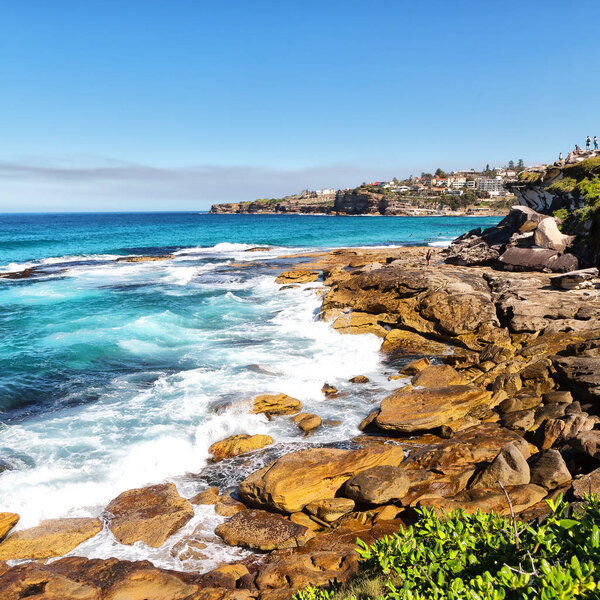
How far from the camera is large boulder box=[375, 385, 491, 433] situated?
12922 mm

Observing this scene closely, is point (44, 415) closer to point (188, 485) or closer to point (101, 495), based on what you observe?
point (101, 495)

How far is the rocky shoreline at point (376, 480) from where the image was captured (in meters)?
8.20

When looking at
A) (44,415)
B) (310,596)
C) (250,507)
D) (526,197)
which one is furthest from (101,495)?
(526,197)

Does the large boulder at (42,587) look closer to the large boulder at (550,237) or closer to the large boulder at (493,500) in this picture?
the large boulder at (493,500)

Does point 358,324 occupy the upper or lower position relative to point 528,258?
lower

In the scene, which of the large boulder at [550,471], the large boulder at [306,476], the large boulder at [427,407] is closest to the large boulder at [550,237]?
the large boulder at [427,407]

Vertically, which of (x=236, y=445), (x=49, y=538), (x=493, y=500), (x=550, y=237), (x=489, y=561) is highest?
(x=550, y=237)

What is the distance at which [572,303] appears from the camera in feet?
63.5

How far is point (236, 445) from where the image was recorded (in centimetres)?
1292

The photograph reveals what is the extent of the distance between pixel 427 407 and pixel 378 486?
428 cm

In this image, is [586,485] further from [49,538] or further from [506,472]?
[49,538]

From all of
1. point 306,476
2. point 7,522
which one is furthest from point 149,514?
point 306,476

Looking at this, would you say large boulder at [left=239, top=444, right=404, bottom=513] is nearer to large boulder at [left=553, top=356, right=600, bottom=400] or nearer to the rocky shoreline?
the rocky shoreline

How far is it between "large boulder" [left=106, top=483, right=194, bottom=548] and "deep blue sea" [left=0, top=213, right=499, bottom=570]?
242mm
